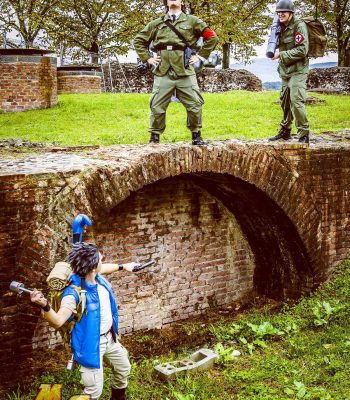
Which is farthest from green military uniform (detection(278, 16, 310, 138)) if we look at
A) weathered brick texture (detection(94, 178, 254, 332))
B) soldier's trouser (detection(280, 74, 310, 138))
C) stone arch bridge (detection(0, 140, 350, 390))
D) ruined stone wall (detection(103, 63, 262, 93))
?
ruined stone wall (detection(103, 63, 262, 93))

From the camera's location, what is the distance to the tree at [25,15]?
25.3 m

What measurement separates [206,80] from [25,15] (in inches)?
391

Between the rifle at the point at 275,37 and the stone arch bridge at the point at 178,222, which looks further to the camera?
the rifle at the point at 275,37

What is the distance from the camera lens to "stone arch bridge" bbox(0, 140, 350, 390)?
488 cm

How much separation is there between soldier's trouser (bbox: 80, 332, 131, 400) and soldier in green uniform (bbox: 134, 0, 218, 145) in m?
2.73

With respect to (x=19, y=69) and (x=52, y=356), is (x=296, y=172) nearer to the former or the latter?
(x=52, y=356)

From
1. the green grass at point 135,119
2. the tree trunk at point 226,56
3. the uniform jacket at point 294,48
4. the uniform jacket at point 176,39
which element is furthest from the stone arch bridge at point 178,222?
the tree trunk at point 226,56

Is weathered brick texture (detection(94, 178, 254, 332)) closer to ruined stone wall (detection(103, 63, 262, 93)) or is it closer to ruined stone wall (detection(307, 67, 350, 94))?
ruined stone wall (detection(103, 63, 262, 93))

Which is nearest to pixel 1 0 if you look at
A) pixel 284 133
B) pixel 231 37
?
pixel 231 37

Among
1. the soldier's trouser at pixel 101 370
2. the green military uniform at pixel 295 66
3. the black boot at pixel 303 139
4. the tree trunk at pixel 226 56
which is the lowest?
the soldier's trouser at pixel 101 370

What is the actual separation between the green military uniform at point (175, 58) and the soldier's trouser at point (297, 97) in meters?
1.26

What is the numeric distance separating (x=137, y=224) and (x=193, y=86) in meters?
1.71

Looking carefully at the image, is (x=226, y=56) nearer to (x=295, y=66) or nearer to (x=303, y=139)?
(x=295, y=66)

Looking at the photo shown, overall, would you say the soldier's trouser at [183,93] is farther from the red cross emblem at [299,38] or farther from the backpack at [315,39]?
the backpack at [315,39]
